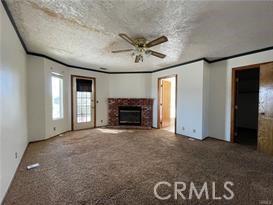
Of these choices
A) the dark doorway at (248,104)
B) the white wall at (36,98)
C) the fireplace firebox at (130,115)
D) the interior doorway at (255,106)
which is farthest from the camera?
the fireplace firebox at (130,115)

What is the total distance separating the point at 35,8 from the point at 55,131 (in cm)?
367

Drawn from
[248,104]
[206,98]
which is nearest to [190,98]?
[206,98]

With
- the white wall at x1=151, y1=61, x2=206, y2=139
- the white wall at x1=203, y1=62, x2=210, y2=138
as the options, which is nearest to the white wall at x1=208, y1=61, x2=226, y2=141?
the white wall at x1=203, y1=62, x2=210, y2=138

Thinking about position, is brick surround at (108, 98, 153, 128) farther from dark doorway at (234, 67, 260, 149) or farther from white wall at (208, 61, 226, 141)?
dark doorway at (234, 67, 260, 149)

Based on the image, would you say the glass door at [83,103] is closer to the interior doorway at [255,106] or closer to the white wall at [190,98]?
the white wall at [190,98]

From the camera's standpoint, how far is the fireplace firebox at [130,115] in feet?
21.0

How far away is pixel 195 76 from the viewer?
459 cm

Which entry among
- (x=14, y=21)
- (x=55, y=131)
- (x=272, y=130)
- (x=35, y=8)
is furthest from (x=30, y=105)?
(x=272, y=130)

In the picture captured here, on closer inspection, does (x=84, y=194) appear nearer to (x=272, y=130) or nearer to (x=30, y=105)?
(x=30, y=105)

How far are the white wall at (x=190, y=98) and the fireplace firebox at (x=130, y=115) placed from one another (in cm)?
181

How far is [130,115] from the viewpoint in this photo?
6445 mm

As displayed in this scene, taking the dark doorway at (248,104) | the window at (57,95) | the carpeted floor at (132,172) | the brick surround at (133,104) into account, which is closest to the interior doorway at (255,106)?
the dark doorway at (248,104)

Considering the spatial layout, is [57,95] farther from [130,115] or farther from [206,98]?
[206,98]

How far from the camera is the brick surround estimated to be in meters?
6.25
